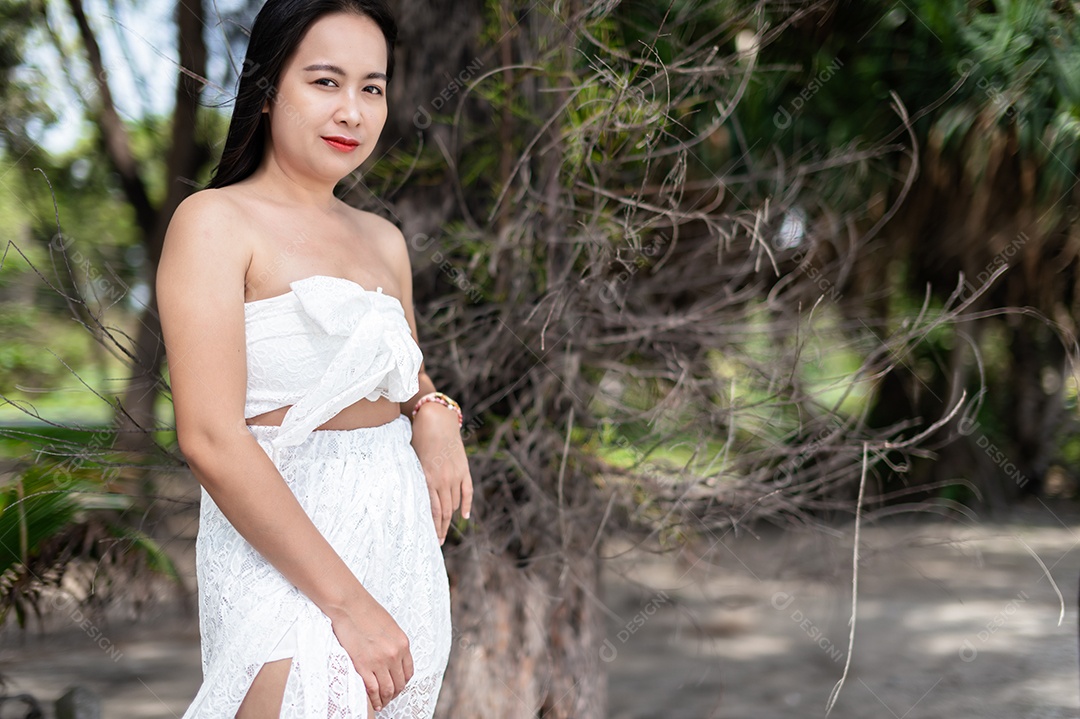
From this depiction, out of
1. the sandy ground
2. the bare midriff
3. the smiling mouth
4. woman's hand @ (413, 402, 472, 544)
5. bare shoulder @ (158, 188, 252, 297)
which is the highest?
the smiling mouth

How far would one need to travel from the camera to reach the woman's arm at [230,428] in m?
1.12

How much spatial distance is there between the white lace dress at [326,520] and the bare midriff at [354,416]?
14 millimetres

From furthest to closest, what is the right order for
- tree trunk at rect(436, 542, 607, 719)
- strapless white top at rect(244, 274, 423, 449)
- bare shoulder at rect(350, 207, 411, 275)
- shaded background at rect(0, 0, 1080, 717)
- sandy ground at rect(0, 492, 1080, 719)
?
sandy ground at rect(0, 492, 1080, 719) < tree trunk at rect(436, 542, 607, 719) < shaded background at rect(0, 0, 1080, 717) < bare shoulder at rect(350, 207, 411, 275) < strapless white top at rect(244, 274, 423, 449)

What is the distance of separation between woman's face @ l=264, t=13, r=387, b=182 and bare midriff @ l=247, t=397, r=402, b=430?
0.36 meters

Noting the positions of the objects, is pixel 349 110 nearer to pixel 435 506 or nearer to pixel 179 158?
pixel 435 506

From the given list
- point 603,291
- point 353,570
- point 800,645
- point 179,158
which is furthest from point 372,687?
point 800,645

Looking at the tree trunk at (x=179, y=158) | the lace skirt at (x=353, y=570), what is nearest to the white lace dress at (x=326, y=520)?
the lace skirt at (x=353, y=570)

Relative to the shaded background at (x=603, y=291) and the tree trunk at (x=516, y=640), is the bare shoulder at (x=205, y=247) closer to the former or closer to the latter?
the shaded background at (x=603, y=291)

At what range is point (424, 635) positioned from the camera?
134 centimetres

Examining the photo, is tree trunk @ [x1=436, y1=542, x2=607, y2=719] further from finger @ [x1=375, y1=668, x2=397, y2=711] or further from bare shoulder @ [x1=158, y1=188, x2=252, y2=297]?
bare shoulder @ [x1=158, y1=188, x2=252, y2=297]

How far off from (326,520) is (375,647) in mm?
204

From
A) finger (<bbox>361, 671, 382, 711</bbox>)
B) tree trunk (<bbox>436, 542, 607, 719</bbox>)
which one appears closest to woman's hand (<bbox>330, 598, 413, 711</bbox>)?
finger (<bbox>361, 671, 382, 711</bbox>)

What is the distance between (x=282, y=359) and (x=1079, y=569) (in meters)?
4.72

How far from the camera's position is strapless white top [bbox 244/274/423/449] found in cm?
122
